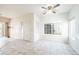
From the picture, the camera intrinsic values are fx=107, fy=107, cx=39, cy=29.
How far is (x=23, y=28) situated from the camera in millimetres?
2236

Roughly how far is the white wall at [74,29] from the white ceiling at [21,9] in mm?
123

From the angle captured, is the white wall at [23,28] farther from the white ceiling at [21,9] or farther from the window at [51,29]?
the window at [51,29]

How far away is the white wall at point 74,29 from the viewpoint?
6.72 ft

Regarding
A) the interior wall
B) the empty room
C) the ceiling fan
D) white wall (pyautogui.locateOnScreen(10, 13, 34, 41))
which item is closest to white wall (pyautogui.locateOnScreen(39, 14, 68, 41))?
the empty room

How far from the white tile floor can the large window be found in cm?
20

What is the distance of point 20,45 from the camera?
216 cm

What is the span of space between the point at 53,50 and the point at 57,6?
0.86 metres

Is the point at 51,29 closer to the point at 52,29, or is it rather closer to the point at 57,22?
the point at 52,29

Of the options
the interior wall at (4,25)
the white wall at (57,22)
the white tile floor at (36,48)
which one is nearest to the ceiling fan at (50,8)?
the white wall at (57,22)

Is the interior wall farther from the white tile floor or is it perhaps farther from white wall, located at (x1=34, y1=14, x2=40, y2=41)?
white wall, located at (x1=34, y1=14, x2=40, y2=41)

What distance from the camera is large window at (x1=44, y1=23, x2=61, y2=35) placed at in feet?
7.24

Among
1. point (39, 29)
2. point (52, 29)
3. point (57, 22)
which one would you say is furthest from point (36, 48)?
point (57, 22)

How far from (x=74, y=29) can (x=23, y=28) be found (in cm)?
103
